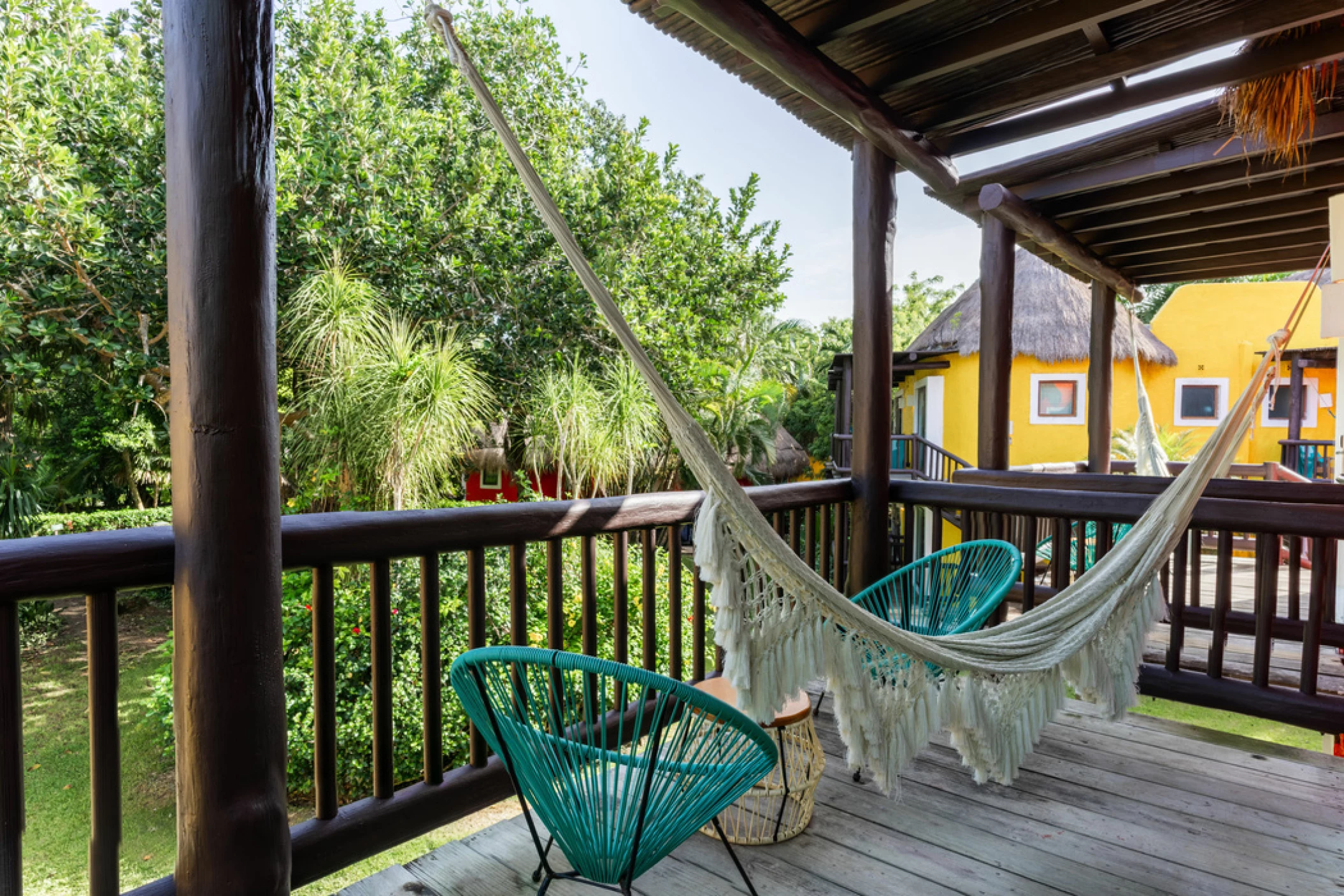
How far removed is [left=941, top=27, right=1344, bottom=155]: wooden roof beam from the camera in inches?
87.8

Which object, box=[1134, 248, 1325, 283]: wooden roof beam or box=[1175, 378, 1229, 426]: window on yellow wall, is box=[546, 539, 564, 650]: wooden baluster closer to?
box=[1134, 248, 1325, 283]: wooden roof beam

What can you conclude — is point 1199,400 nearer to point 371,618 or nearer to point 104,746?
point 371,618

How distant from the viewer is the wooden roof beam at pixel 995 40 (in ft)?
6.47

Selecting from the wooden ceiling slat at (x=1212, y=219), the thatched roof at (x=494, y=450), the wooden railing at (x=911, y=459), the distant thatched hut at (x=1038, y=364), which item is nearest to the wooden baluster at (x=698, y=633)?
the wooden ceiling slat at (x=1212, y=219)

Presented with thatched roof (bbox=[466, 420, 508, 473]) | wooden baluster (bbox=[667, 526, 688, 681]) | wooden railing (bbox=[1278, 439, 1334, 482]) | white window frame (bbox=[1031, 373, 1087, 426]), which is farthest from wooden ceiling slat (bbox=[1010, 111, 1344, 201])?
white window frame (bbox=[1031, 373, 1087, 426])

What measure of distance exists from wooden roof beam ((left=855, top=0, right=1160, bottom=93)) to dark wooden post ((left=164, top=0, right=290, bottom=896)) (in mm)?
1954

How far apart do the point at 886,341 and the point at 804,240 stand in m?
33.7

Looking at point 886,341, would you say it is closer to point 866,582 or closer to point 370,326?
point 866,582

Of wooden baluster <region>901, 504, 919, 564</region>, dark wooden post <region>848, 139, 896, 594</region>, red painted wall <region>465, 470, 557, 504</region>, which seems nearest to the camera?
dark wooden post <region>848, 139, 896, 594</region>

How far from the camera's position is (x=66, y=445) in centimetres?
770

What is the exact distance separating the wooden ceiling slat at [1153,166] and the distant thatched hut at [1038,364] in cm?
707

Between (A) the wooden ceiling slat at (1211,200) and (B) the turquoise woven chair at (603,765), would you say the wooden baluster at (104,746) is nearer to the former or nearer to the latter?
(B) the turquoise woven chair at (603,765)

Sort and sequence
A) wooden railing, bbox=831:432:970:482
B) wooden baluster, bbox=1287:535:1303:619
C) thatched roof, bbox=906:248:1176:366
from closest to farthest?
wooden baluster, bbox=1287:535:1303:619, wooden railing, bbox=831:432:970:482, thatched roof, bbox=906:248:1176:366

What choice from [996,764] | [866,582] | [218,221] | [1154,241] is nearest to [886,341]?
[866,582]
